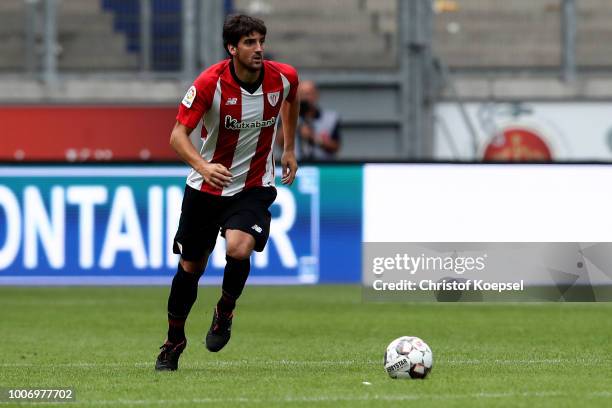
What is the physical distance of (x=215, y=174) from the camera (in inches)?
307

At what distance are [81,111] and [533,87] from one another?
5831mm

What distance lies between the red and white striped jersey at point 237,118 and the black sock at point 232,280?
39 centimetres

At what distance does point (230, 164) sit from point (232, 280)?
632mm

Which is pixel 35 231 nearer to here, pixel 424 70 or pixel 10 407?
pixel 424 70

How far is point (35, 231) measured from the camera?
1527cm

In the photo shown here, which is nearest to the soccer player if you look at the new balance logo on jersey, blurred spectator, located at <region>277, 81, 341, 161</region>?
the new balance logo on jersey

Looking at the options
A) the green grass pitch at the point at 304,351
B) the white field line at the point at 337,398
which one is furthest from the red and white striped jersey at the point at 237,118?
the white field line at the point at 337,398

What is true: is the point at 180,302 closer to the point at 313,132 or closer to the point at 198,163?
the point at 198,163

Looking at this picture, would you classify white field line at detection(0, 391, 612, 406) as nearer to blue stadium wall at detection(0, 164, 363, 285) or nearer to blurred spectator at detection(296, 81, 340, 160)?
blue stadium wall at detection(0, 164, 363, 285)

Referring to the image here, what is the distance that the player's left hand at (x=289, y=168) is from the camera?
849 centimetres

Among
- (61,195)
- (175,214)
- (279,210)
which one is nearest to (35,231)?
(61,195)

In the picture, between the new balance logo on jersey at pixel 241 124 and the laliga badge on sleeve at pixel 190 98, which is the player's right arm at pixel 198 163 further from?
the new balance logo on jersey at pixel 241 124

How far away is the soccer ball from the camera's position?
7578 mm

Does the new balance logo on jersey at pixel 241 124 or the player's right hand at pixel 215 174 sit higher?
the new balance logo on jersey at pixel 241 124
